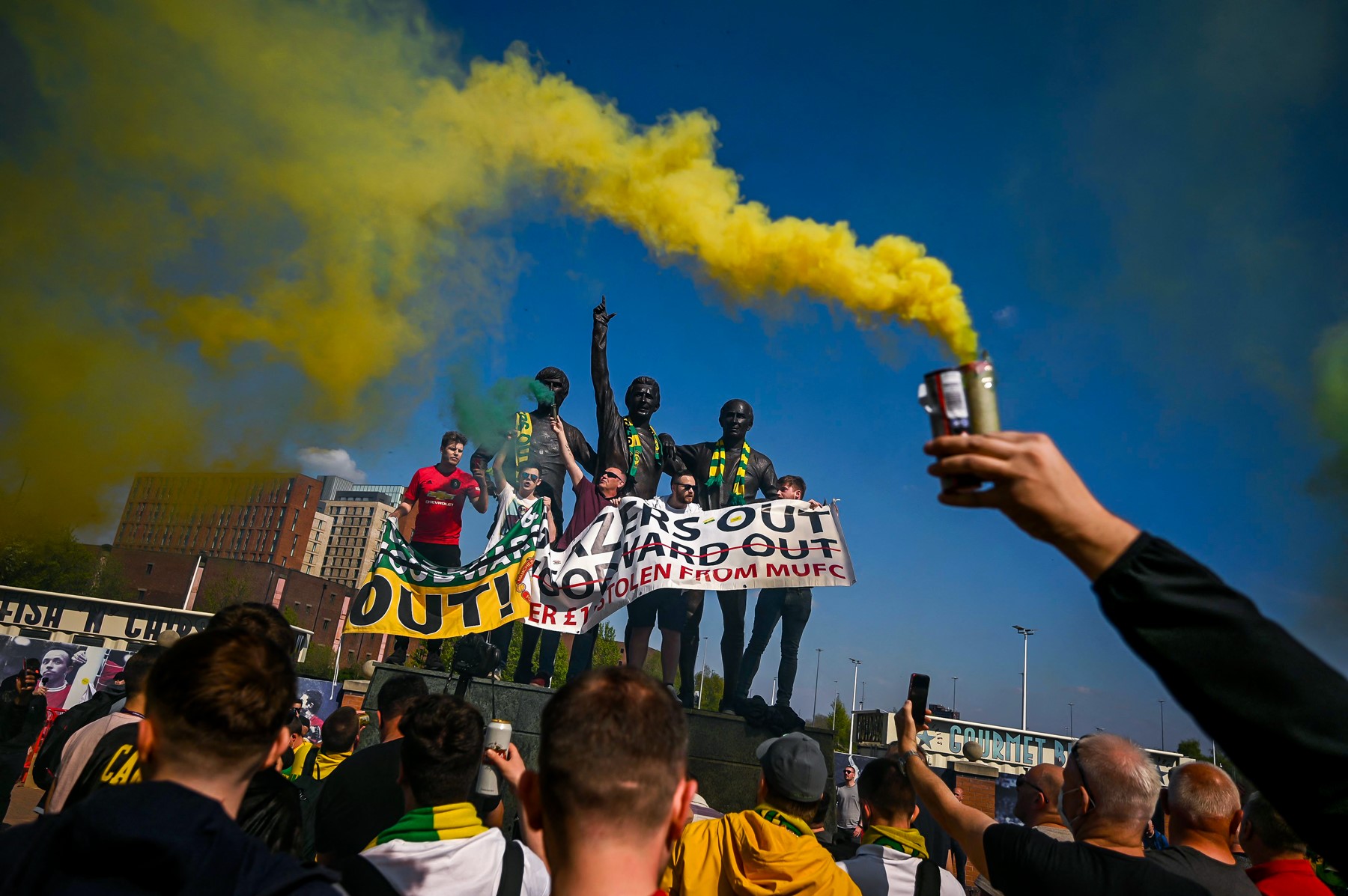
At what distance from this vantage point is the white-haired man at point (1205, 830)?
9.64 ft

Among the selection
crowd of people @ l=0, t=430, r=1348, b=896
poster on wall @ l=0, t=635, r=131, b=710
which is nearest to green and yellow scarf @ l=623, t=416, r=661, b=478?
crowd of people @ l=0, t=430, r=1348, b=896

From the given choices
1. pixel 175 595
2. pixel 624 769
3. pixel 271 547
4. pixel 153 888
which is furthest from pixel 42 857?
pixel 271 547

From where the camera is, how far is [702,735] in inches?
260

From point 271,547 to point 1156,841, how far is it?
356 ft

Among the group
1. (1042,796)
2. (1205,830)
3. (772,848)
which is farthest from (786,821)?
(1042,796)

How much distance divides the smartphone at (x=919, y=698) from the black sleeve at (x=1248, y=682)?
104 inches

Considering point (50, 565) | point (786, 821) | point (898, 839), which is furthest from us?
point (50, 565)

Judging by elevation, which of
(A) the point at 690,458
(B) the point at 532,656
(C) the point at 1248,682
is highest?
(A) the point at 690,458

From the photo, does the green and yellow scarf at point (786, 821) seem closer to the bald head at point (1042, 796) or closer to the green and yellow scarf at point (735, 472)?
the bald head at point (1042, 796)

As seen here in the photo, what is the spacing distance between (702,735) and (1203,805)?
4.05m

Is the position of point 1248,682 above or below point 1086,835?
above

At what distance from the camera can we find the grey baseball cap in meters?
3.07

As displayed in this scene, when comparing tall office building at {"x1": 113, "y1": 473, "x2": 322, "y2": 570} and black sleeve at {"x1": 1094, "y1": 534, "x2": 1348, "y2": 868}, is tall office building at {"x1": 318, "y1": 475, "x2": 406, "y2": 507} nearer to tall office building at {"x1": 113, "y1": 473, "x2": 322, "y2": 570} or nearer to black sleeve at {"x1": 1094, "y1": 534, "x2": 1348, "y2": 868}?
tall office building at {"x1": 113, "y1": 473, "x2": 322, "y2": 570}

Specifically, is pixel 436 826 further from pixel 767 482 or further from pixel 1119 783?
pixel 767 482
